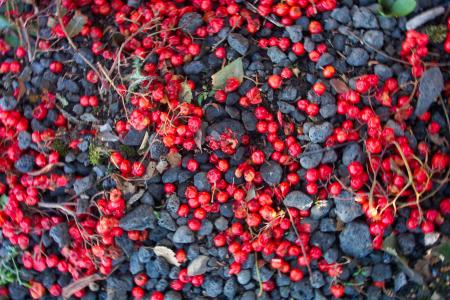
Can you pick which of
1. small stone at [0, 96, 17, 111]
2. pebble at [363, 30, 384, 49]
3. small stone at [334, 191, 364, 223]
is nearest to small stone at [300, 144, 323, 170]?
small stone at [334, 191, 364, 223]

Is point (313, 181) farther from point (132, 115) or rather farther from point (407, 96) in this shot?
point (132, 115)

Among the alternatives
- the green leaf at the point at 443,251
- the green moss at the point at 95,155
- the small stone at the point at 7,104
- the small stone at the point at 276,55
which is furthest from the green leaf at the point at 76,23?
the green leaf at the point at 443,251

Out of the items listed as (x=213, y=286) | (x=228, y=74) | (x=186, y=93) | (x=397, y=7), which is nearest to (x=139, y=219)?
(x=213, y=286)

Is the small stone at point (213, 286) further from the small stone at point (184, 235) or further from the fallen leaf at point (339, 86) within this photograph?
the fallen leaf at point (339, 86)

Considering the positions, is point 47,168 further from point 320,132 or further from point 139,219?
point 320,132

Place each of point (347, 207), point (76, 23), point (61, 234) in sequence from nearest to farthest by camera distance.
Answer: point (347, 207) < point (61, 234) < point (76, 23)

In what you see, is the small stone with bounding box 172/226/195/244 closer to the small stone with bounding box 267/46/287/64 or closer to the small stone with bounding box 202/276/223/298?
the small stone with bounding box 202/276/223/298

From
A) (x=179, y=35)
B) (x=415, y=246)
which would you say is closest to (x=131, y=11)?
(x=179, y=35)
